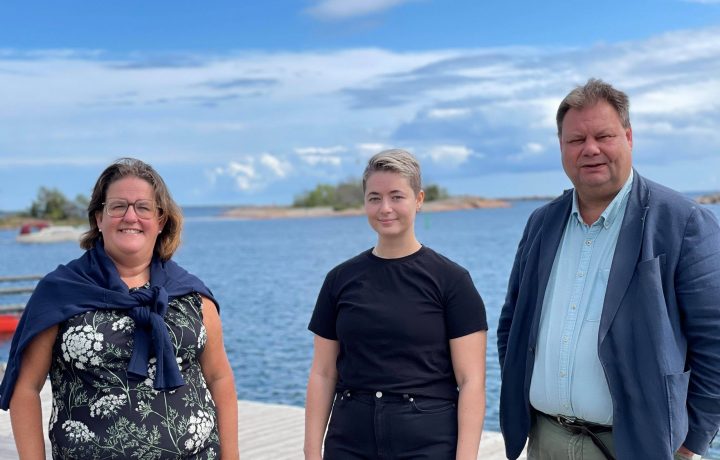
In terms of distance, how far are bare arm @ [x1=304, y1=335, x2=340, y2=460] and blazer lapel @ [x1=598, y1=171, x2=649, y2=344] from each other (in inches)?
35.4

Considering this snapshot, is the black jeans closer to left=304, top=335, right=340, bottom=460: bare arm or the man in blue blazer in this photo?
left=304, top=335, right=340, bottom=460: bare arm

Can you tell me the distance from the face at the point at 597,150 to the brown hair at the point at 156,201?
4.33 feet

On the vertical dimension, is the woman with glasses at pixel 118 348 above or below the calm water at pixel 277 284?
above

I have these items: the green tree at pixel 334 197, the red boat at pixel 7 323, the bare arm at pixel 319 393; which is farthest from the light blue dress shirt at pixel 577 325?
the green tree at pixel 334 197

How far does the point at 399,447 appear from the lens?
278 centimetres

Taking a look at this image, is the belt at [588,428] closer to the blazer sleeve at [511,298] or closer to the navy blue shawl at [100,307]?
the blazer sleeve at [511,298]

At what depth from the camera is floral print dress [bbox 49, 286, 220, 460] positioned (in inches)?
106

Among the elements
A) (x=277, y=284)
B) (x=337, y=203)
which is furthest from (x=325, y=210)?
(x=277, y=284)

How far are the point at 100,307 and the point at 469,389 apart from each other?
1.19 meters

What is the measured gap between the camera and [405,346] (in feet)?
9.21

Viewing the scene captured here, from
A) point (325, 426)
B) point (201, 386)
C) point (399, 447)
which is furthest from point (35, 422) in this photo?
point (399, 447)

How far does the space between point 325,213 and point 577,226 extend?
389 ft

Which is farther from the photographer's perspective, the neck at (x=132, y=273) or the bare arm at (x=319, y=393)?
the bare arm at (x=319, y=393)

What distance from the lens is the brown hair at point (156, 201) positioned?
9.30 feet
